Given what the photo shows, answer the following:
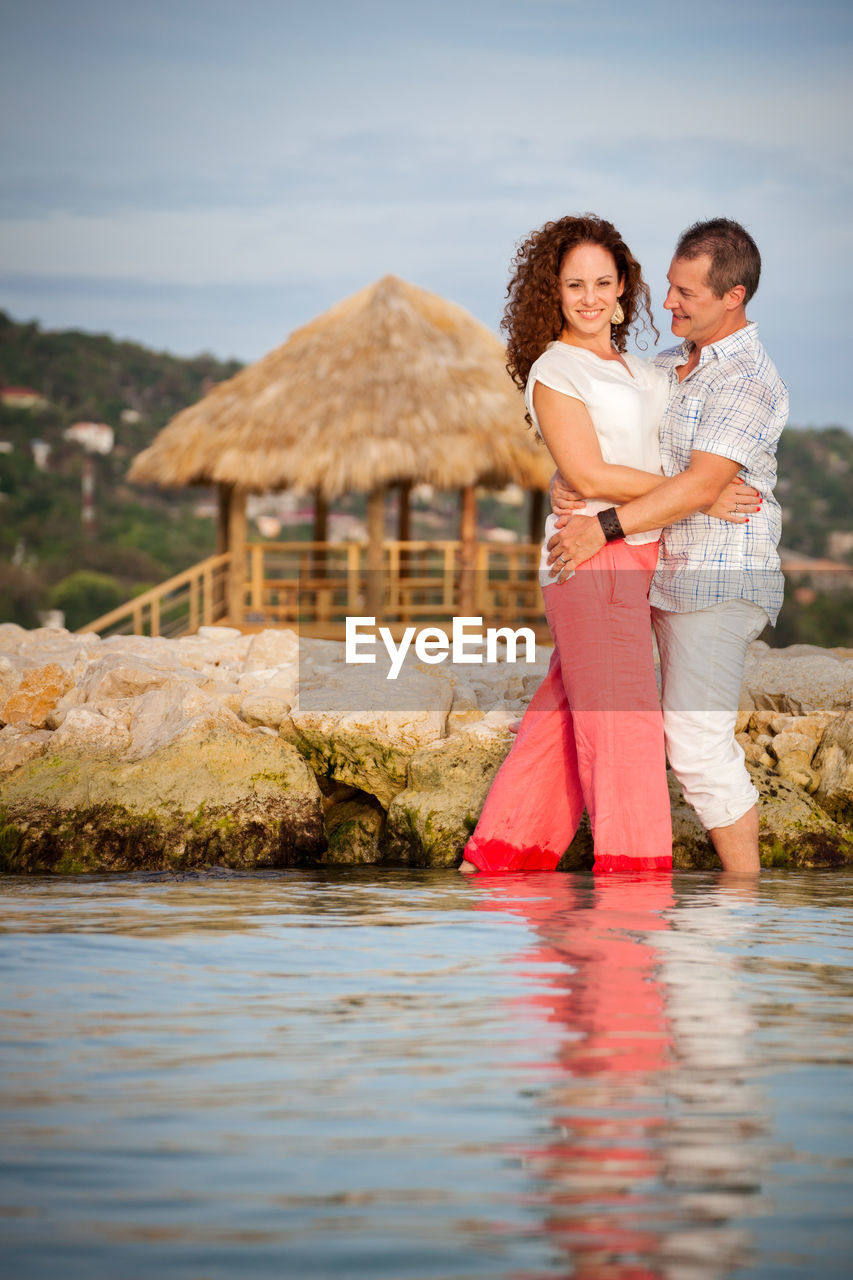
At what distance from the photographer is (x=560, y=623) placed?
14.4 feet

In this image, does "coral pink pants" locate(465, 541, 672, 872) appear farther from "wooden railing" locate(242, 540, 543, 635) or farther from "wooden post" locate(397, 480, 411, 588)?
"wooden post" locate(397, 480, 411, 588)

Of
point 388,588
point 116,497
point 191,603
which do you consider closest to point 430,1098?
point 191,603

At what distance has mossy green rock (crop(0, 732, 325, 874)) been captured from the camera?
5.48 metres

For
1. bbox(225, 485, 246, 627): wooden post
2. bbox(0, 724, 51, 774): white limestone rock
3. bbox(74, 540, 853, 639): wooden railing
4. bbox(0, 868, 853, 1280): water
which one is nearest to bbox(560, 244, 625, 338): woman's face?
bbox(0, 868, 853, 1280): water

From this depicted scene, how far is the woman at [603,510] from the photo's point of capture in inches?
167

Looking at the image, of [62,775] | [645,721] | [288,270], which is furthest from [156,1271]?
[288,270]

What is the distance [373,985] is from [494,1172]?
118cm

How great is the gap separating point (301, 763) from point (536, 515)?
1187cm

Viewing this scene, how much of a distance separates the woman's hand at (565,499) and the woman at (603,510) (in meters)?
0.03

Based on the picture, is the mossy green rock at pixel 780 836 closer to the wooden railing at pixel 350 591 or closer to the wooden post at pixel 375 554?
the wooden railing at pixel 350 591

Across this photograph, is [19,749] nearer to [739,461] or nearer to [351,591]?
[739,461]

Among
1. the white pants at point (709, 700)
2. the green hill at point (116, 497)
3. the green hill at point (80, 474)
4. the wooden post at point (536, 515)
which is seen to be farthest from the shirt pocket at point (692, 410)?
the green hill at point (80, 474)

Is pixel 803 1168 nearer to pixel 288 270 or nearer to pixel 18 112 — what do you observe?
pixel 18 112

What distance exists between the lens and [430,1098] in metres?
2.38
